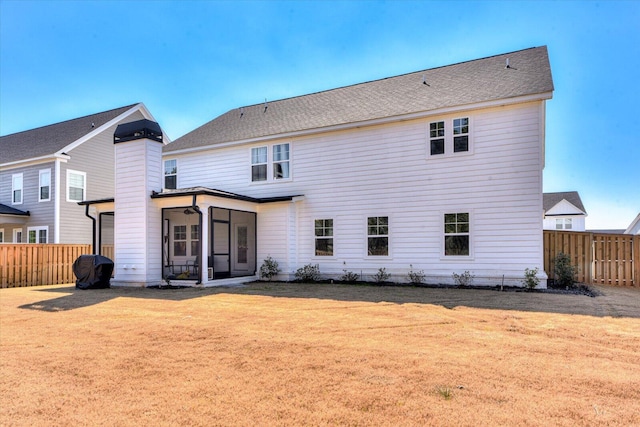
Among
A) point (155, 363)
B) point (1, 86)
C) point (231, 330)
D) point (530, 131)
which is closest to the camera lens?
point (155, 363)

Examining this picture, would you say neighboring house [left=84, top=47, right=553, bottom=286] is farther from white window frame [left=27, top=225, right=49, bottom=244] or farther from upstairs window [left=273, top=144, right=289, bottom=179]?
white window frame [left=27, top=225, right=49, bottom=244]

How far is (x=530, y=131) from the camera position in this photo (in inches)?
440

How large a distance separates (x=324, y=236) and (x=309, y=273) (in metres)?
1.42

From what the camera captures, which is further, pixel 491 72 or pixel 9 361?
pixel 491 72

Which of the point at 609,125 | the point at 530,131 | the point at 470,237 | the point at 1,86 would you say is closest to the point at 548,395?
the point at 470,237

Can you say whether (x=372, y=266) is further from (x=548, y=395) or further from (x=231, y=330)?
(x=548, y=395)

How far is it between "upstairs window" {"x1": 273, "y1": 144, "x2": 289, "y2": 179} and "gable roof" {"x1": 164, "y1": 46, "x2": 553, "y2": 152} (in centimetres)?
64

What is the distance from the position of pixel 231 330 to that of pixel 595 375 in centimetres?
469

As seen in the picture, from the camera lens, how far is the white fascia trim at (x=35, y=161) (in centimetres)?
1878

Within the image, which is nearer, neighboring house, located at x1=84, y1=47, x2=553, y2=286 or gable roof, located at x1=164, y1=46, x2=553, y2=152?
neighboring house, located at x1=84, y1=47, x2=553, y2=286

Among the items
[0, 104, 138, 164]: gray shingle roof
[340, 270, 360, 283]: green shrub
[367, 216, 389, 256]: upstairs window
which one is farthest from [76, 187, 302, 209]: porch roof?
[0, 104, 138, 164]: gray shingle roof

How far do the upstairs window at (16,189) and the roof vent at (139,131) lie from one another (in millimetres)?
10816

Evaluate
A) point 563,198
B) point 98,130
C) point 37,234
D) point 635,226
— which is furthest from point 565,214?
point 37,234

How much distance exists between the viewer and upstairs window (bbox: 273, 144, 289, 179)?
14961 millimetres
